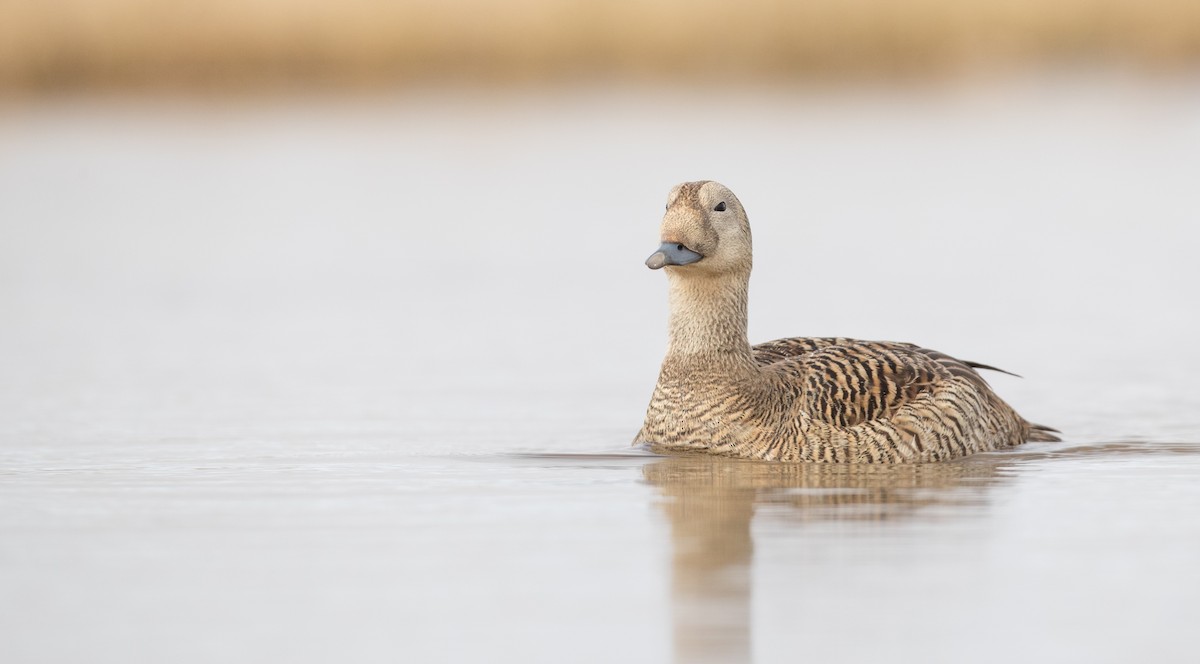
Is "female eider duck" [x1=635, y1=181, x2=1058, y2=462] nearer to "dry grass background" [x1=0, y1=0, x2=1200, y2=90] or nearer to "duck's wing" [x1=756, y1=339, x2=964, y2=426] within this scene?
"duck's wing" [x1=756, y1=339, x2=964, y2=426]

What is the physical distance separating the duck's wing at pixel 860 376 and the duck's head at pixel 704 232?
567mm

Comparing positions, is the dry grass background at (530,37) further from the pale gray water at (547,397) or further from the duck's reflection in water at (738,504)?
the duck's reflection in water at (738,504)

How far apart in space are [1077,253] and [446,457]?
9.25 metres

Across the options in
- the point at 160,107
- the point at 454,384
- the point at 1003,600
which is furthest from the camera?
the point at 160,107

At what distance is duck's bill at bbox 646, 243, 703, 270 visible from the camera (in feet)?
30.9

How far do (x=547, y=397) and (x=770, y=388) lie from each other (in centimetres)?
221

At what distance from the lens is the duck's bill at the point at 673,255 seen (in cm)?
941

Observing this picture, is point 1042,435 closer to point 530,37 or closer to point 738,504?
point 738,504

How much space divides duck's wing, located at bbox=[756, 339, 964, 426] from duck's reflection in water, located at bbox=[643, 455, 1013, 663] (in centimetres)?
35

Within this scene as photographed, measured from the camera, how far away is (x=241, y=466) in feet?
31.3

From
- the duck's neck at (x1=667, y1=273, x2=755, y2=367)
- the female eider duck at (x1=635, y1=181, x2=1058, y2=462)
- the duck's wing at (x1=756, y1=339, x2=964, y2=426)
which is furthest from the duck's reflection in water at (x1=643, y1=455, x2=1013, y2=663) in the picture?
the duck's neck at (x1=667, y1=273, x2=755, y2=367)

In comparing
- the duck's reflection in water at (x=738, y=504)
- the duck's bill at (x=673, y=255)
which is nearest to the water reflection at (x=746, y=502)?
the duck's reflection in water at (x=738, y=504)

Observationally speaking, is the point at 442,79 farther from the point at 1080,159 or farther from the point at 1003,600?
the point at 1003,600

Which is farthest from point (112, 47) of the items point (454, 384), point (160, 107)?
point (454, 384)
